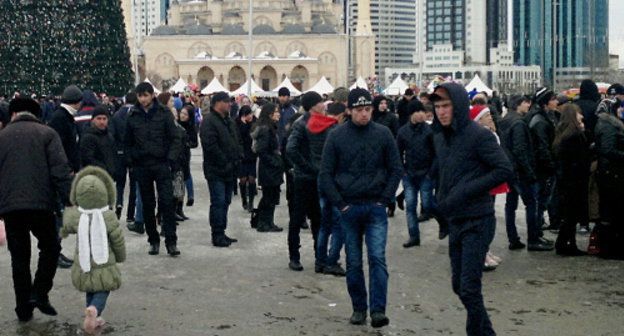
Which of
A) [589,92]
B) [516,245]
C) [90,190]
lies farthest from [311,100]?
[589,92]

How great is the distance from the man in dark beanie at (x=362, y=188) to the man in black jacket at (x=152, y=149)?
131 inches

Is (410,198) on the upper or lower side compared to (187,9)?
lower

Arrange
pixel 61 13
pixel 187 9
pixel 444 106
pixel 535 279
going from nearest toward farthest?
pixel 444 106, pixel 535 279, pixel 61 13, pixel 187 9

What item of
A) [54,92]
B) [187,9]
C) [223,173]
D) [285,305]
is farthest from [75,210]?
[187,9]

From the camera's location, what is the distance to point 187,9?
128500 mm

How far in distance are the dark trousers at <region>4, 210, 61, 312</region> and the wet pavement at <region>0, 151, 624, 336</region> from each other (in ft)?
0.75

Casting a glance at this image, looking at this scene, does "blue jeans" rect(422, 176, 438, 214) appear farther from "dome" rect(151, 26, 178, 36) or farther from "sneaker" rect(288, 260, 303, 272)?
"dome" rect(151, 26, 178, 36)

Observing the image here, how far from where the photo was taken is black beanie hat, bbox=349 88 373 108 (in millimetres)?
7301

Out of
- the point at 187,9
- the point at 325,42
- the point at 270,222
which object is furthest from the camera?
the point at 187,9

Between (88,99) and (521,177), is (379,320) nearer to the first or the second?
(521,177)

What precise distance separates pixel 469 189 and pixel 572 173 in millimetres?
4696

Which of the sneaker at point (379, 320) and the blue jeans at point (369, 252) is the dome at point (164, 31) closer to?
the blue jeans at point (369, 252)

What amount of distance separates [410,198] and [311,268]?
2467 millimetres

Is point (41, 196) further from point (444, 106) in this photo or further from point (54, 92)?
point (54, 92)
